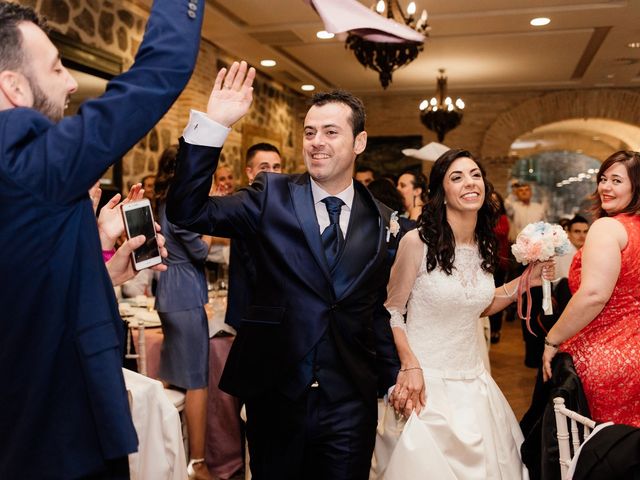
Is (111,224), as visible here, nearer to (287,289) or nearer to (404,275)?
(287,289)

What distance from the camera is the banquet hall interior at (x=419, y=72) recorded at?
18.7 feet

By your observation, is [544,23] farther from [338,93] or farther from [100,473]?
[100,473]

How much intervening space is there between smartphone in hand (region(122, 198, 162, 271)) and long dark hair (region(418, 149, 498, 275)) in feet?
4.12

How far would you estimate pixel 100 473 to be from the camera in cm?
112

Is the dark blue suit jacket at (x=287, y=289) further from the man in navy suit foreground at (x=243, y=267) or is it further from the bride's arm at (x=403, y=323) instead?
the bride's arm at (x=403, y=323)

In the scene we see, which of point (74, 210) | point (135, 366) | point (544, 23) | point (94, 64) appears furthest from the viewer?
point (544, 23)

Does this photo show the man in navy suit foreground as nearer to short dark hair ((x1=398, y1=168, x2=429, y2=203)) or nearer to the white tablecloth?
the white tablecloth

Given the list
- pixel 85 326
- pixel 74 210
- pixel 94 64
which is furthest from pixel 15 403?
pixel 94 64

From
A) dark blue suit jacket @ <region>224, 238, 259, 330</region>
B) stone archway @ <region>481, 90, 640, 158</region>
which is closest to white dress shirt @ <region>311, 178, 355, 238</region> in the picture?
dark blue suit jacket @ <region>224, 238, 259, 330</region>

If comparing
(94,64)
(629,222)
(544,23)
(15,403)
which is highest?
(544,23)

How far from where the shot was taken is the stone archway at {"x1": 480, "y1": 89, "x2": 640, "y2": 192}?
10.6 meters

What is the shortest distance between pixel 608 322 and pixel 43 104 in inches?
84.4

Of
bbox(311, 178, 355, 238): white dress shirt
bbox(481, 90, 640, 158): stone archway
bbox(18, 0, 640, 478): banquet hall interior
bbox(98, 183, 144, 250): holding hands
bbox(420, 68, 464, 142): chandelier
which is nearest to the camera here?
bbox(98, 183, 144, 250): holding hands

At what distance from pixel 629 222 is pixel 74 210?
2.10 metres
